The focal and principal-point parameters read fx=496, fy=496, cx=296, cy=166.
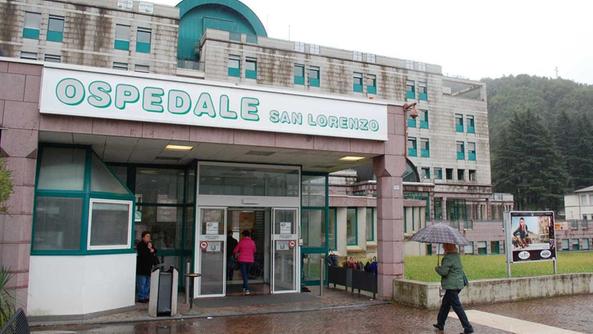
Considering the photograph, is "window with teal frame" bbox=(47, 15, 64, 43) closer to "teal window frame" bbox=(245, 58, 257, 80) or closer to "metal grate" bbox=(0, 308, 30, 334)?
"teal window frame" bbox=(245, 58, 257, 80)

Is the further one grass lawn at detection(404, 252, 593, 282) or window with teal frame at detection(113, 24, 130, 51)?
window with teal frame at detection(113, 24, 130, 51)

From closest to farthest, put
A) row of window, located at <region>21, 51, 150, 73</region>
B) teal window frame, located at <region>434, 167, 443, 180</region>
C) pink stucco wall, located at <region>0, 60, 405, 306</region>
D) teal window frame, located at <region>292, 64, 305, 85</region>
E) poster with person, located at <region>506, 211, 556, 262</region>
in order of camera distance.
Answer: pink stucco wall, located at <region>0, 60, 405, 306</region>, poster with person, located at <region>506, 211, 556, 262</region>, row of window, located at <region>21, 51, 150, 73</region>, teal window frame, located at <region>292, 64, 305, 85</region>, teal window frame, located at <region>434, 167, 443, 180</region>

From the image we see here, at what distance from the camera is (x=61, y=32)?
1564 inches

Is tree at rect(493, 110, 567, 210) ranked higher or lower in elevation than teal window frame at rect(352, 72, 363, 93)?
lower

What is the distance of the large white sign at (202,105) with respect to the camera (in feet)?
33.0

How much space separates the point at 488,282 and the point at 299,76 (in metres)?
37.8

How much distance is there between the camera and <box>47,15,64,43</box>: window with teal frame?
3944cm

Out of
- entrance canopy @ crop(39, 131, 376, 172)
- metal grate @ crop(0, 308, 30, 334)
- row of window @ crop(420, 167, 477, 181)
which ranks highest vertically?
A: row of window @ crop(420, 167, 477, 181)

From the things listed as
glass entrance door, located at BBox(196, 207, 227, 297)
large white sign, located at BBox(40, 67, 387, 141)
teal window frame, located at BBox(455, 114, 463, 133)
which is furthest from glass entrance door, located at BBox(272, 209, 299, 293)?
teal window frame, located at BBox(455, 114, 463, 133)

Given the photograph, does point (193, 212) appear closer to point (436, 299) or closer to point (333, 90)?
point (436, 299)

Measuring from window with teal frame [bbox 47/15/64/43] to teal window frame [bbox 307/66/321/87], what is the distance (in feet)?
71.9

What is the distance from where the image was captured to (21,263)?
31.3 feet

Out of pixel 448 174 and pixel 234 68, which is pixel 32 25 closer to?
pixel 234 68

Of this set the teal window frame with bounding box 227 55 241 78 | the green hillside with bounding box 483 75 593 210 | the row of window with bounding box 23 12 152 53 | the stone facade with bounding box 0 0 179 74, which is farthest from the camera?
the green hillside with bounding box 483 75 593 210
